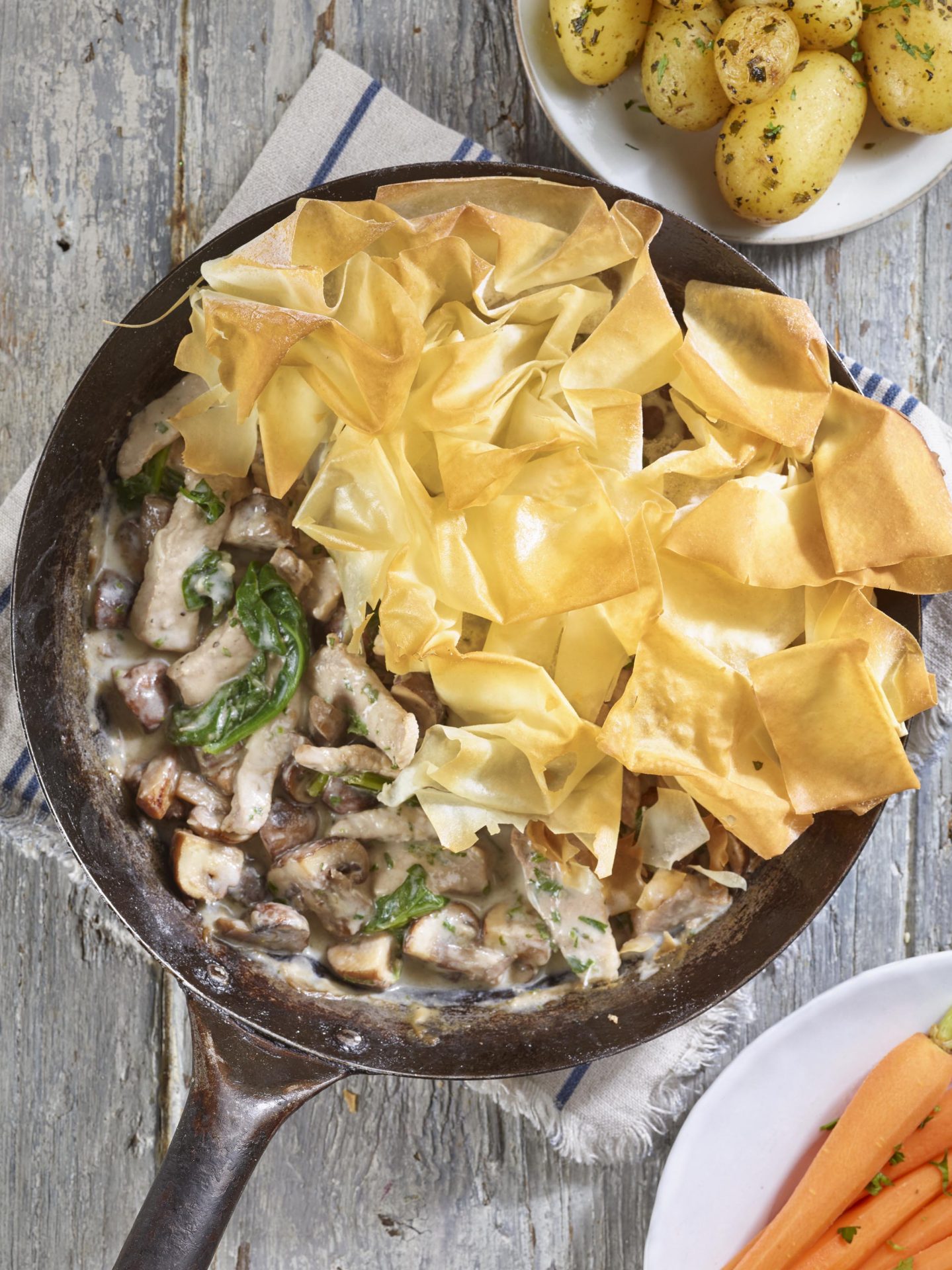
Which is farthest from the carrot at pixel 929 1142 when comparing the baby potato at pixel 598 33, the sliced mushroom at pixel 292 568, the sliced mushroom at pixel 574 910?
the baby potato at pixel 598 33

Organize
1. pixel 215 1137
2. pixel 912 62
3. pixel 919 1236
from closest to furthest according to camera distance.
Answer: pixel 215 1137 → pixel 912 62 → pixel 919 1236

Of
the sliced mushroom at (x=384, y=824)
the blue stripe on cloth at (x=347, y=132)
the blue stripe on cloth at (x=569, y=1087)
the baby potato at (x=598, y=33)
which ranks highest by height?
the baby potato at (x=598, y=33)

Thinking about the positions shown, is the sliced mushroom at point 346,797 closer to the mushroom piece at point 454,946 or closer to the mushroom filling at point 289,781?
the mushroom filling at point 289,781

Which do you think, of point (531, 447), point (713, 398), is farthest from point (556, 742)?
point (713, 398)

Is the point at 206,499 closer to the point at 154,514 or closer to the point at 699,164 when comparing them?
the point at 154,514

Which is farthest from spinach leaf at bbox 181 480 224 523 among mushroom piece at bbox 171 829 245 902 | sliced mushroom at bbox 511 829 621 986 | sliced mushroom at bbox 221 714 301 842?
sliced mushroom at bbox 511 829 621 986

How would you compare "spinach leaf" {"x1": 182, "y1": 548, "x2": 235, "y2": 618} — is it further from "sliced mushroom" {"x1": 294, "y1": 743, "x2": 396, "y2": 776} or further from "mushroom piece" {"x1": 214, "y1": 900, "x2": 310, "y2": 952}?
"mushroom piece" {"x1": 214, "y1": 900, "x2": 310, "y2": 952}

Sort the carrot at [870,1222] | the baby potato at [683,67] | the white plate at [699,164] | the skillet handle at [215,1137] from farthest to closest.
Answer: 1. the carrot at [870,1222]
2. the white plate at [699,164]
3. the baby potato at [683,67]
4. the skillet handle at [215,1137]

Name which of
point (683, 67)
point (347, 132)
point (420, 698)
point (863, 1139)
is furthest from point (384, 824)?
point (683, 67)
